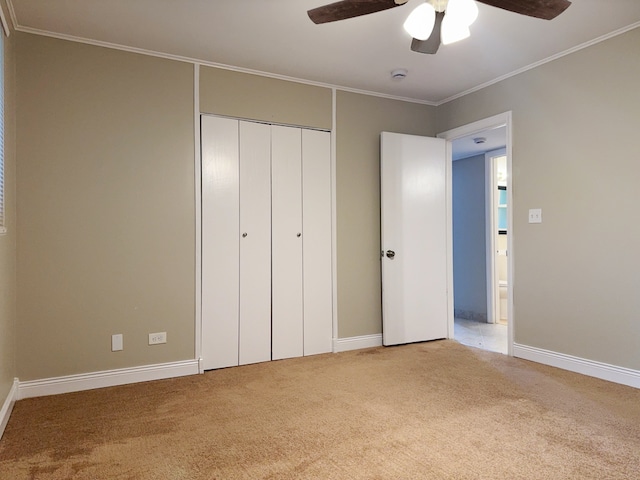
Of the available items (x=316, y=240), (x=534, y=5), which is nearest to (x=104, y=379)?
(x=316, y=240)

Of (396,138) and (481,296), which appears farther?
(481,296)

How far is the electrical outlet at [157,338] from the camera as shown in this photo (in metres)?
3.18

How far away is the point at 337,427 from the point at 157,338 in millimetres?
1589

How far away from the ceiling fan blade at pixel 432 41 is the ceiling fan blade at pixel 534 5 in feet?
1.09

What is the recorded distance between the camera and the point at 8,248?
256cm

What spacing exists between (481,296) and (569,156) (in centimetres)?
267

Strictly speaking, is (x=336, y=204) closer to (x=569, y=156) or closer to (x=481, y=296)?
(x=569, y=156)

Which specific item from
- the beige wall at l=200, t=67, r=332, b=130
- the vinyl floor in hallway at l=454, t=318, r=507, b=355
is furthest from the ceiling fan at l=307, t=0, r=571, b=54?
the vinyl floor in hallway at l=454, t=318, r=507, b=355

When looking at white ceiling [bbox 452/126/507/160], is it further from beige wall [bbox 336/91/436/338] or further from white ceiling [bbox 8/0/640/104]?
beige wall [bbox 336/91/436/338]

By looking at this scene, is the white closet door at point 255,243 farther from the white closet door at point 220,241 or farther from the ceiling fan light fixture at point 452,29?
the ceiling fan light fixture at point 452,29

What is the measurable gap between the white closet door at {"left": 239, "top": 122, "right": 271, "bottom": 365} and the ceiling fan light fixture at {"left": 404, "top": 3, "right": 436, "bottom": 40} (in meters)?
1.74

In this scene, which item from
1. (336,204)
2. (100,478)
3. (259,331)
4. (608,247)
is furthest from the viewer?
(336,204)

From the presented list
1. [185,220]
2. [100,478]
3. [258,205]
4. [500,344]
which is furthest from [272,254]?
[500,344]

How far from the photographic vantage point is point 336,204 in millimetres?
3928
